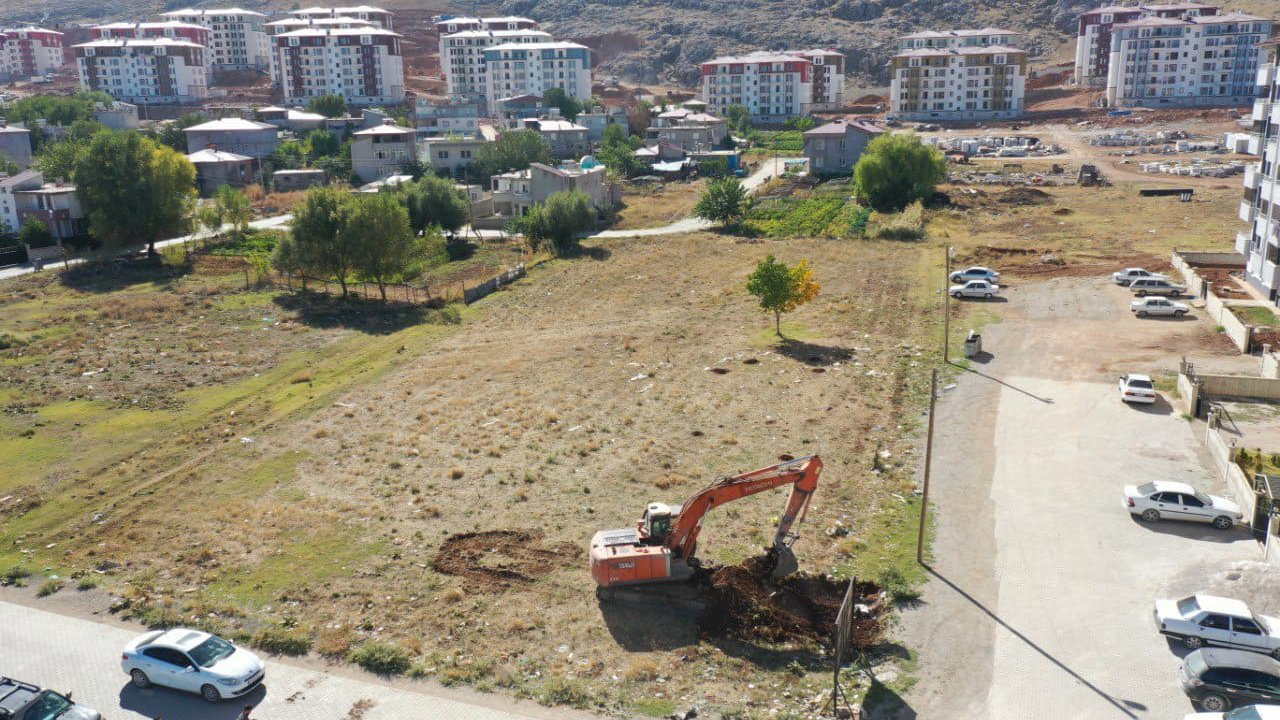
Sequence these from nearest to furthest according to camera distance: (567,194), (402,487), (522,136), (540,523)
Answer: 1. (540,523)
2. (402,487)
3. (567,194)
4. (522,136)

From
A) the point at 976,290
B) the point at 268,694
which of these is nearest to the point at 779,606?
the point at 268,694

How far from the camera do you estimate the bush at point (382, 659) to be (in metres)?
17.6

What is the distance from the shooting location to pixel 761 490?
2020 cm

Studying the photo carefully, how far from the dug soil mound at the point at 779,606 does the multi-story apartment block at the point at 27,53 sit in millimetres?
187671

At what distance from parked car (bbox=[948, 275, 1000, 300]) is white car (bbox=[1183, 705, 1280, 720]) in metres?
33.0

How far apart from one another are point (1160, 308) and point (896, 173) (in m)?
31.2

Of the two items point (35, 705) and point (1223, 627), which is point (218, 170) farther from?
point (1223, 627)

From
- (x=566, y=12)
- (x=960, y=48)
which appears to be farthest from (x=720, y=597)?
(x=566, y=12)

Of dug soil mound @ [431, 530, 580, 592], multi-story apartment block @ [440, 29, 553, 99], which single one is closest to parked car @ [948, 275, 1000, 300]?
dug soil mound @ [431, 530, 580, 592]

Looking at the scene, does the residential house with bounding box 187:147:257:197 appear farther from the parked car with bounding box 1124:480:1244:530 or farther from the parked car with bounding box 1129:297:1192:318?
the parked car with bounding box 1124:480:1244:530

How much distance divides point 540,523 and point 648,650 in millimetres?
6134

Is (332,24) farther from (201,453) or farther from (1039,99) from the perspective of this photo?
(201,453)

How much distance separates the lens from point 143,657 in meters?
17.0

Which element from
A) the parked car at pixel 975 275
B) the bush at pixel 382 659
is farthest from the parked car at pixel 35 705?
the parked car at pixel 975 275
